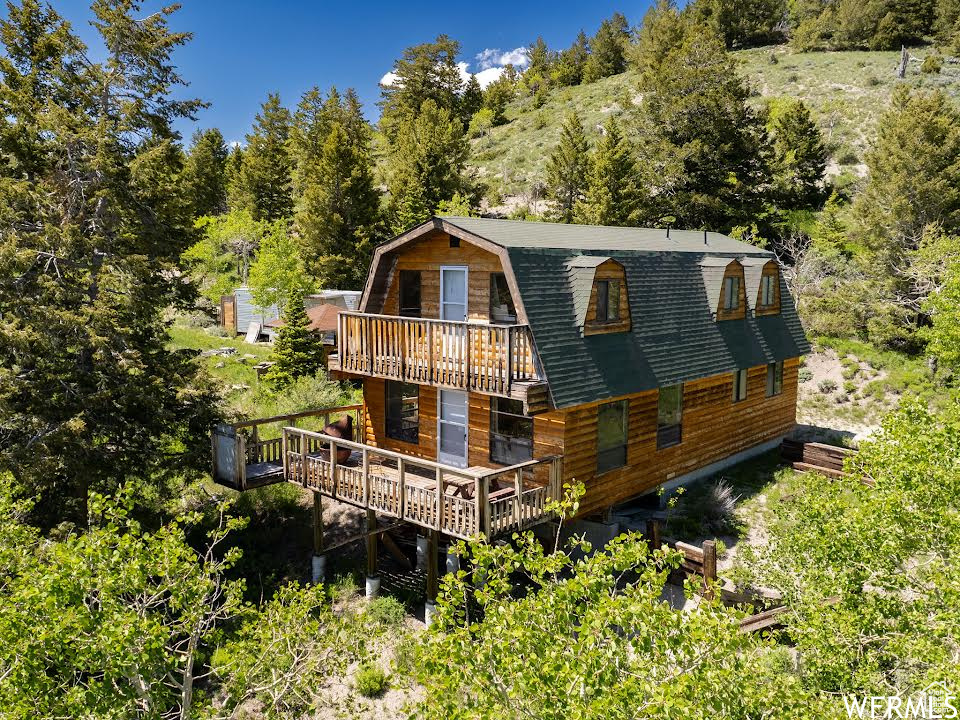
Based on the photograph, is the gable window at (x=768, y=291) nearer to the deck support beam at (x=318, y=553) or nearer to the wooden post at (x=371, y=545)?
the wooden post at (x=371, y=545)

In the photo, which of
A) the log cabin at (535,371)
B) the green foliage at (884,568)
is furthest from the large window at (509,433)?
the green foliage at (884,568)

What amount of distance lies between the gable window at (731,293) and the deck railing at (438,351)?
8229mm

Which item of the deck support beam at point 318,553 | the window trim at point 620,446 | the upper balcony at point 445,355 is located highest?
the upper balcony at point 445,355

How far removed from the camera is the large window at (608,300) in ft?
50.1

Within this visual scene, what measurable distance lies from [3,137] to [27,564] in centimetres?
1124

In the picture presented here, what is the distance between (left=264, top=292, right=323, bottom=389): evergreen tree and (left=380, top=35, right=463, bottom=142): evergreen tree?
190 ft

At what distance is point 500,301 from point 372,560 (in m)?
7.18

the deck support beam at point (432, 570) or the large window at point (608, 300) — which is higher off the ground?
the large window at point (608, 300)

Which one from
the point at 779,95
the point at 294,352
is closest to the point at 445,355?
the point at 294,352

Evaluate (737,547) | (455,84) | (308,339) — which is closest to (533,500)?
(737,547)

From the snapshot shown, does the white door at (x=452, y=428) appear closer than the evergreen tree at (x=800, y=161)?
Yes

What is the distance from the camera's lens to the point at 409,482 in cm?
1540

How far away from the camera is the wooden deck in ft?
43.0

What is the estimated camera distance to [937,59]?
62.8m
